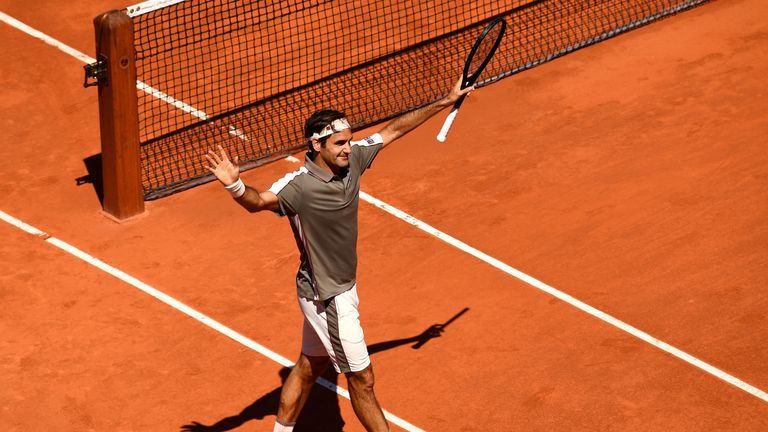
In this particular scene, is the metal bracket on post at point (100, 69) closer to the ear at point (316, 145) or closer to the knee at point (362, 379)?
the ear at point (316, 145)

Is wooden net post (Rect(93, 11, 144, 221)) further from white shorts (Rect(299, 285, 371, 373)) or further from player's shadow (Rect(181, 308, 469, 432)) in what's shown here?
white shorts (Rect(299, 285, 371, 373))

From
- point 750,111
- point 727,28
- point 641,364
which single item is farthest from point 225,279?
point 727,28

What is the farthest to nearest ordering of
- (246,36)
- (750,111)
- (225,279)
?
(246,36) < (750,111) < (225,279)

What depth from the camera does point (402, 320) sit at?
12.3m

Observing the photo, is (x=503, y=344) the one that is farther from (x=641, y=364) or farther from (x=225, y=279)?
(x=225, y=279)

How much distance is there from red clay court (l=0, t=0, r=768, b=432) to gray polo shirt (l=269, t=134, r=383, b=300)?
1.66m

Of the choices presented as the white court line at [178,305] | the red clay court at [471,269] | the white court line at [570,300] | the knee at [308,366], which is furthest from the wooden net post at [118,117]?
the knee at [308,366]

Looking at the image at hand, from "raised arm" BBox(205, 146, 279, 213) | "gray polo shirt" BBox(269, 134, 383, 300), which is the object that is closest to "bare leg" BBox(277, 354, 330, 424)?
"gray polo shirt" BBox(269, 134, 383, 300)

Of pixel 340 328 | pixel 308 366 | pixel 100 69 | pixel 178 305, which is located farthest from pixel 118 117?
pixel 340 328

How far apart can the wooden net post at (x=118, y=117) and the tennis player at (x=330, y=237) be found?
4046mm

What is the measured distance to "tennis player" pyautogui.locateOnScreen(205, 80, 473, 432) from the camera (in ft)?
31.9

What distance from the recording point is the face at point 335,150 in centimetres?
977

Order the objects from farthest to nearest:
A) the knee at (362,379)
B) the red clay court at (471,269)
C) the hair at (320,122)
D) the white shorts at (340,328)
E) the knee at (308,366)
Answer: the red clay court at (471,269) → the knee at (308,366) → the knee at (362,379) → the white shorts at (340,328) → the hair at (320,122)

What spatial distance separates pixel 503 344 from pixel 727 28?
6.96 m
